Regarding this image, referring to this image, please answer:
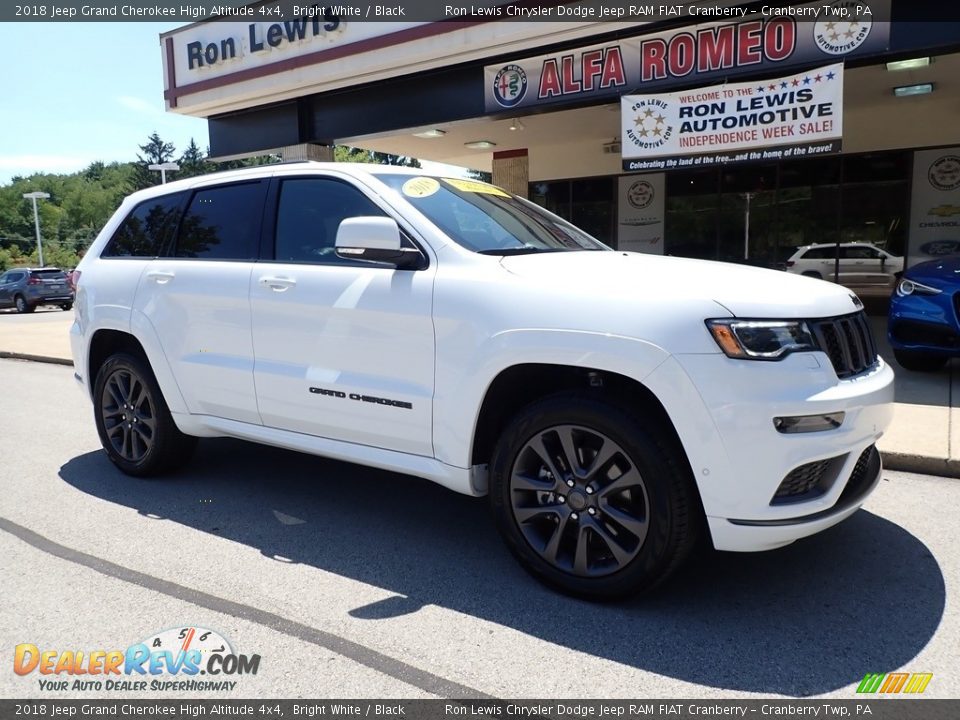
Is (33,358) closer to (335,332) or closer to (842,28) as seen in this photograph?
(335,332)

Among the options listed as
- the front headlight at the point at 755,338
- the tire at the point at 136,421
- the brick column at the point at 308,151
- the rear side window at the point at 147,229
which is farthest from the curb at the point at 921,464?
the brick column at the point at 308,151

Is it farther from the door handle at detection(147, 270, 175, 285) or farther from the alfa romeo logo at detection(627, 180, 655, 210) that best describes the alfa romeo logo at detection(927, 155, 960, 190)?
the door handle at detection(147, 270, 175, 285)

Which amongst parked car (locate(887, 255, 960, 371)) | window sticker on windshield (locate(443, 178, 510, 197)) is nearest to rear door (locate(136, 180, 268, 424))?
window sticker on windshield (locate(443, 178, 510, 197))

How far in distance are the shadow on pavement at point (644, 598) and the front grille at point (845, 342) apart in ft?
3.23

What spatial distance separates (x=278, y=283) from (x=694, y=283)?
2.19m

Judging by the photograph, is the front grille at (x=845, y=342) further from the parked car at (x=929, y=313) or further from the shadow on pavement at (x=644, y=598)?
the parked car at (x=929, y=313)

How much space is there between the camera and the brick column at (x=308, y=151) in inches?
491

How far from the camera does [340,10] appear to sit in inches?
430

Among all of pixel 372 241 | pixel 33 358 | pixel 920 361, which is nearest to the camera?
pixel 372 241

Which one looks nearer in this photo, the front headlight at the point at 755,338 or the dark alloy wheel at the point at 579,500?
the front headlight at the point at 755,338

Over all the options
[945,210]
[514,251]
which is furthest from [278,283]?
[945,210]

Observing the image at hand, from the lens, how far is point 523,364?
308cm

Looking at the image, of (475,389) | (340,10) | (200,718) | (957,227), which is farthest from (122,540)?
(957,227)

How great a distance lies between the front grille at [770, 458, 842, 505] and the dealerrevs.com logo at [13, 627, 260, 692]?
2.06 m
